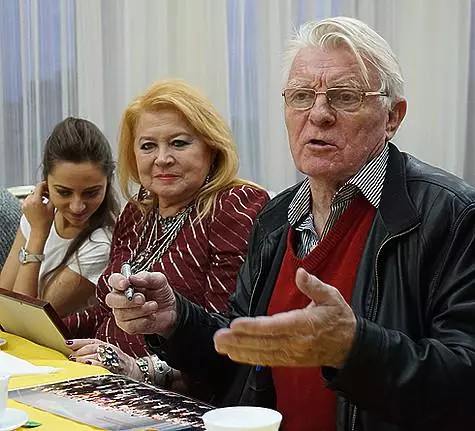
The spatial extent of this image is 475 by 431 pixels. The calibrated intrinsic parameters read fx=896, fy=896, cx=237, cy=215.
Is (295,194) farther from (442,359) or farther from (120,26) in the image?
(120,26)

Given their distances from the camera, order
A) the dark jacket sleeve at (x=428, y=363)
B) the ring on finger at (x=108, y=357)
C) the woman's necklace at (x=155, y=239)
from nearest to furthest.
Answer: the dark jacket sleeve at (x=428, y=363), the ring on finger at (x=108, y=357), the woman's necklace at (x=155, y=239)

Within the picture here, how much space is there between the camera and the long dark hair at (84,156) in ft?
8.76

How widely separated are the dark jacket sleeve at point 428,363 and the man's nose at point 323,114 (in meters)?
0.32

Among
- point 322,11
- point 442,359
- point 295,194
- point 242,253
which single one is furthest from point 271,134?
point 442,359

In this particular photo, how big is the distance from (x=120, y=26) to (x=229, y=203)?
159 centimetres

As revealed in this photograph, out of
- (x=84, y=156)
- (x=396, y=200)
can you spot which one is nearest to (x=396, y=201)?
(x=396, y=200)

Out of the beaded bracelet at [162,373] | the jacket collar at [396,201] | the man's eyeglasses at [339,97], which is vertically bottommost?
the beaded bracelet at [162,373]

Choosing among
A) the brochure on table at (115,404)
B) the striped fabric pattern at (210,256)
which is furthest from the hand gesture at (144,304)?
the striped fabric pattern at (210,256)

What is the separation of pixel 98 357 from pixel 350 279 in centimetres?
60

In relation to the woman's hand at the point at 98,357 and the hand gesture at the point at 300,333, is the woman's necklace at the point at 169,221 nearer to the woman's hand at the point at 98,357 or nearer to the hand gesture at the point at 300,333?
the woman's hand at the point at 98,357

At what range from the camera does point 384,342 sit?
4.36 feet

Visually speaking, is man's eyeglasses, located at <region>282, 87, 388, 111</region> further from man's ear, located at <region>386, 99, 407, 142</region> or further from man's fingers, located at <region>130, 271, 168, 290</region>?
man's fingers, located at <region>130, 271, 168, 290</region>

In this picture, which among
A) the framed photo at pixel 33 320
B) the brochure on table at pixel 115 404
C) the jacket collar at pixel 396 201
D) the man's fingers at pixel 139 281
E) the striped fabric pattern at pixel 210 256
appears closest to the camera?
the brochure on table at pixel 115 404

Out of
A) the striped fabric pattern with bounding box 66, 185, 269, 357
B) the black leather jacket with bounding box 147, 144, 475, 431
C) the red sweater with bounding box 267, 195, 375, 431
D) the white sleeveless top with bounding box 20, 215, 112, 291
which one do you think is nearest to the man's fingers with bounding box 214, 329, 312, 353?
the black leather jacket with bounding box 147, 144, 475, 431
